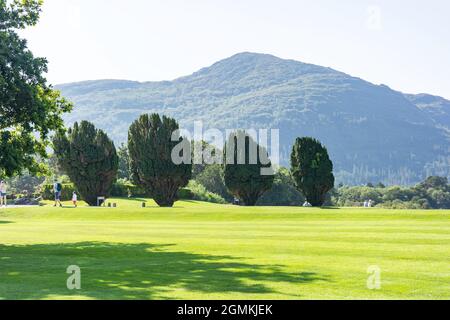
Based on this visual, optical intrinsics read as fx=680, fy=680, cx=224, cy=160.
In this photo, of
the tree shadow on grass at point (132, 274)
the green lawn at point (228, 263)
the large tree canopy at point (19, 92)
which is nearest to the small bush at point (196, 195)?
the green lawn at point (228, 263)

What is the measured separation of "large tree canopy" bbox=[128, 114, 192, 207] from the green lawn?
117 feet

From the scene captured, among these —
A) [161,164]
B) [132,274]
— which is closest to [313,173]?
[161,164]

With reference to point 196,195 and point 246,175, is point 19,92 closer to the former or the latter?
point 246,175

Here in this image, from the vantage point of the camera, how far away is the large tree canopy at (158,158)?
73.1 metres

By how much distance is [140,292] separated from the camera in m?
14.7

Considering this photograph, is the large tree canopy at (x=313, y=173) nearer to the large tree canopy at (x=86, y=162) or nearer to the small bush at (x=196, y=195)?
the large tree canopy at (x=86, y=162)

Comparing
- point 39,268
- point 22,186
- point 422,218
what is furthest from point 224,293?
point 22,186

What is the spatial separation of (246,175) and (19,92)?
51505 millimetres

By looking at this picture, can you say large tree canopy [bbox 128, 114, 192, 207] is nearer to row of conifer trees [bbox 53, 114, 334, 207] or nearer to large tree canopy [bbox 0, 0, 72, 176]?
row of conifer trees [bbox 53, 114, 334, 207]

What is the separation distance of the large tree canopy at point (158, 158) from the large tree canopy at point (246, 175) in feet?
21.3

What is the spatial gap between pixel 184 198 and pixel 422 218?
5760 cm

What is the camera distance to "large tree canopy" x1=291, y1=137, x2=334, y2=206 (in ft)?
245

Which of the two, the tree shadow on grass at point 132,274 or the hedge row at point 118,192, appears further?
the hedge row at point 118,192

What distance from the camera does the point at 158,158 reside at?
73062 millimetres
